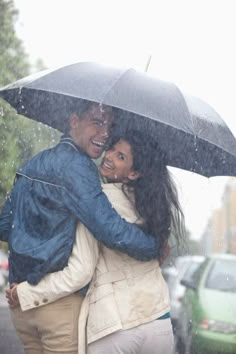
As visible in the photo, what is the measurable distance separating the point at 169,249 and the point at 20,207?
691mm

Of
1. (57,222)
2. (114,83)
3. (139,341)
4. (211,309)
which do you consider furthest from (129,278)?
(211,309)

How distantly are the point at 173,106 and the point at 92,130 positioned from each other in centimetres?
37

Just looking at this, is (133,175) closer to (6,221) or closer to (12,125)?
(6,221)

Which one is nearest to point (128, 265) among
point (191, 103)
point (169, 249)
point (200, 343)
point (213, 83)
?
point (169, 249)

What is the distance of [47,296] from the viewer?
3.80 m

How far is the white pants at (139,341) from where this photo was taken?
12.5 feet

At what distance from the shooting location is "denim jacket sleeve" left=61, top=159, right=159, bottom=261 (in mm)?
3717

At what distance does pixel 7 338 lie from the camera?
8.70m

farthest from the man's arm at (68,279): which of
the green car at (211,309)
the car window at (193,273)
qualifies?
the car window at (193,273)

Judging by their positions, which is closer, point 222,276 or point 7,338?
point 7,338

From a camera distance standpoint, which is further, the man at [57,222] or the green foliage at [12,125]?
the green foliage at [12,125]

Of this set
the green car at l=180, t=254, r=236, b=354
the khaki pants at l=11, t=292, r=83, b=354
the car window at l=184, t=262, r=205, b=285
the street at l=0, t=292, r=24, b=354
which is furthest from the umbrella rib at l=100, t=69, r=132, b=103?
the car window at l=184, t=262, r=205, b=285

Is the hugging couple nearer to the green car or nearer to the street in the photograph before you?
the street

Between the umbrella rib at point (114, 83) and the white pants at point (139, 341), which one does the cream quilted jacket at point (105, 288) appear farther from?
the umbrella rib at point (114, 83)
